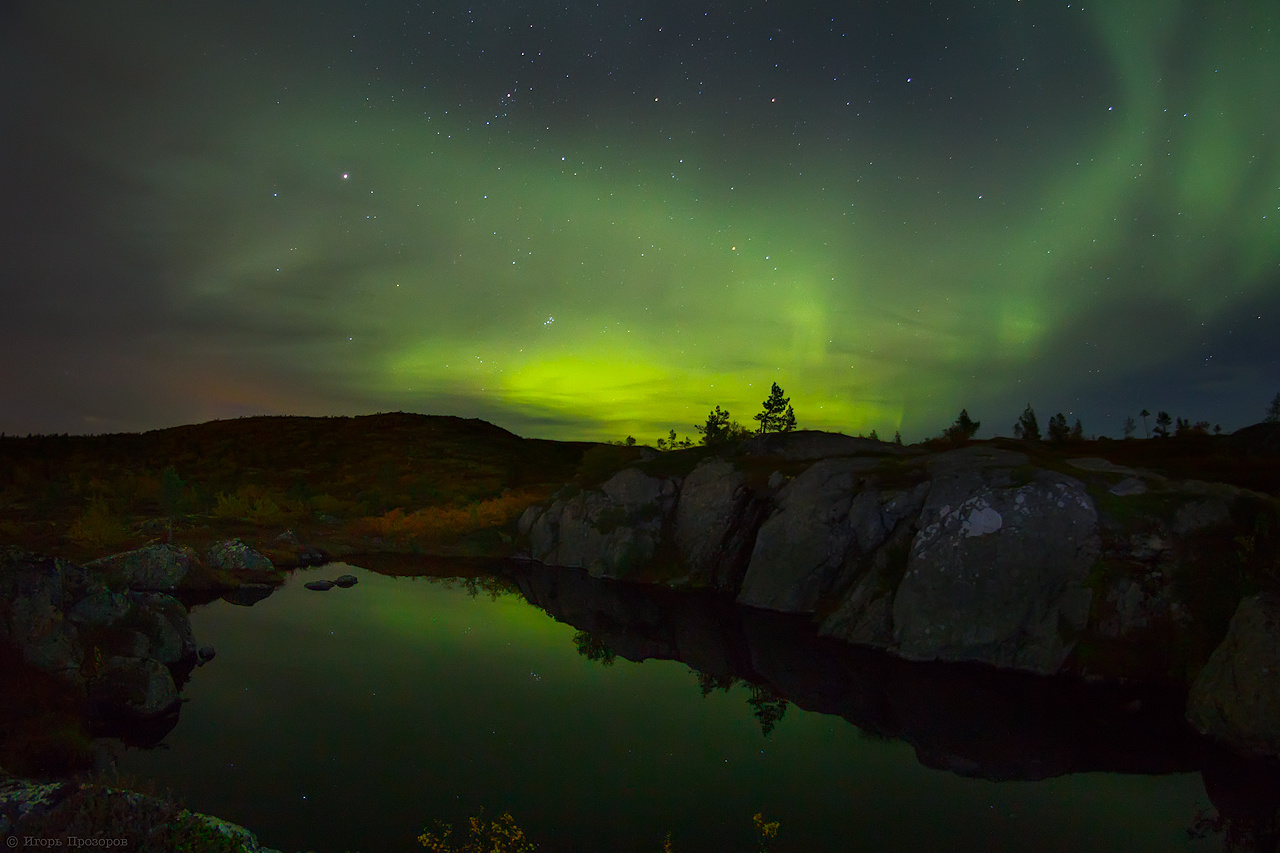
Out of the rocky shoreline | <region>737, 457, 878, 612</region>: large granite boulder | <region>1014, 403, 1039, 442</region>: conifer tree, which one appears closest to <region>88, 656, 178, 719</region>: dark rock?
the rocky shoreline

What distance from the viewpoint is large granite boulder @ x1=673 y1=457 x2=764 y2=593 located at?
40938mm

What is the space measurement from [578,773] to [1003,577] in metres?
19.0

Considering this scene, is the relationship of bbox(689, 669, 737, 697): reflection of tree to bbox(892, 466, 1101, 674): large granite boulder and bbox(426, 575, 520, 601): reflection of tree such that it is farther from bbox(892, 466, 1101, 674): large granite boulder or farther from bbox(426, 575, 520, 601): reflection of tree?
bbox(426, 575, 520, 601): reflection of tree

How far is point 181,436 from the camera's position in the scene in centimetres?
14688

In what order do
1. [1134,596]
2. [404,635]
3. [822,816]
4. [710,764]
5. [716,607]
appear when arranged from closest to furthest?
1. [822,816]
2. [710,764]
3. [1134,596]
4. [404,635]
5. [716,607]

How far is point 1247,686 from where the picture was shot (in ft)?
59.2

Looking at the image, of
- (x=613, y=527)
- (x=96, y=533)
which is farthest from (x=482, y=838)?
(x=96, y=533)

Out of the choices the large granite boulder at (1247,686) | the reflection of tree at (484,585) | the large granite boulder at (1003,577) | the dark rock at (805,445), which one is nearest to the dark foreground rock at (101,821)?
the large granite boulder at (1247,686)

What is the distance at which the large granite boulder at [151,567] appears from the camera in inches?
1417

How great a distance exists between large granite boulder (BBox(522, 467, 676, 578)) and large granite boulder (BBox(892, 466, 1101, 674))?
20.9m

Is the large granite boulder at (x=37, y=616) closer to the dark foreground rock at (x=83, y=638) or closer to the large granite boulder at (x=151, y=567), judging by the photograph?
the dark foreground rock at (x=83, y=638)

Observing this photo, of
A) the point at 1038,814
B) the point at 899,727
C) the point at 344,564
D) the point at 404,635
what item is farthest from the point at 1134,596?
the point at 344,564

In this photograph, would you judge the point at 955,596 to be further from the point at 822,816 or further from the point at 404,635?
the point at 404,635

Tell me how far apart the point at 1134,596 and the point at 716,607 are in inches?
757
